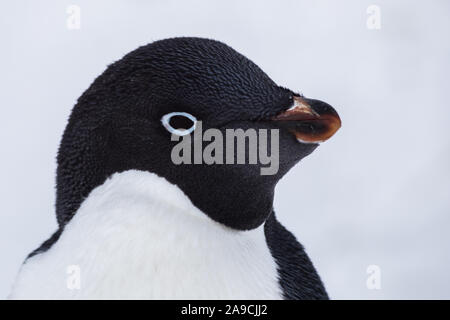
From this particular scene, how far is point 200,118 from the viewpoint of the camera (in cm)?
119

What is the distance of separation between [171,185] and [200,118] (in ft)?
0.38

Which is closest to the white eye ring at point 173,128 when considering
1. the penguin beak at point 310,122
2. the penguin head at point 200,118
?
the penguin head at point 200,118

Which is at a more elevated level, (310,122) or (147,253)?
(310,122)

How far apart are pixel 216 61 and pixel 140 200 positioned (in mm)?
257

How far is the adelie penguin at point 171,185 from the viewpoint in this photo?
117cm

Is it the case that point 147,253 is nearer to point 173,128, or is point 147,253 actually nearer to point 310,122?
point 173,128

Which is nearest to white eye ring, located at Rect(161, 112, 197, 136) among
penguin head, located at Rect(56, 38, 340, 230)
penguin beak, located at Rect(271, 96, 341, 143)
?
penguin head, located at Rect(56, 38, 340, 230)

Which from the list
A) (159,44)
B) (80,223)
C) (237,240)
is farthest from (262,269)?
(159,44)

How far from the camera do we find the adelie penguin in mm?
1172

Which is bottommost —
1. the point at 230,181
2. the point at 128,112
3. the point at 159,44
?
the point at 230,181

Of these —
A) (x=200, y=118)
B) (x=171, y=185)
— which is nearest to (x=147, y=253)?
(x=171, y=185)
